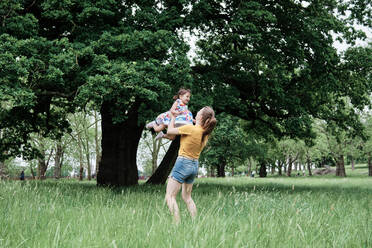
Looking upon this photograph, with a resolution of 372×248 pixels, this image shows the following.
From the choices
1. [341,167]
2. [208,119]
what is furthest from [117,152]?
[341,167]

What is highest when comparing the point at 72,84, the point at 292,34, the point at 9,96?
the point at 292,34

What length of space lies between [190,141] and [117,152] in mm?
9298

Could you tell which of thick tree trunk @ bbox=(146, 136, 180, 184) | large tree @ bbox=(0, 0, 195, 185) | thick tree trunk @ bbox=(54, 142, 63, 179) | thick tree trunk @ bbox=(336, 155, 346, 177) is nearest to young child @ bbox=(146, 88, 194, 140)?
large tree @ bbox=(0, 0, 195, 185)

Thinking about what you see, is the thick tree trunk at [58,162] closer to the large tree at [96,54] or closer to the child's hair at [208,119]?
the large tree at [96,54]

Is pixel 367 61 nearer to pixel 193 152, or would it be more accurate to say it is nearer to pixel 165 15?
pixel 165 15

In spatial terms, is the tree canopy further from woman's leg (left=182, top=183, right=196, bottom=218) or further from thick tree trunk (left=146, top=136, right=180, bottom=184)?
woman's leg (left=182, top=183, right=196, bottom=218)

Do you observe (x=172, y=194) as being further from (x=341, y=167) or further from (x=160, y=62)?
(x=341, y=167)

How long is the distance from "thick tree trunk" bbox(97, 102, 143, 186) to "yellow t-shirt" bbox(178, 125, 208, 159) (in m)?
8.67

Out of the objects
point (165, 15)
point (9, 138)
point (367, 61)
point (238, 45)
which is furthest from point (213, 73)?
point (9, 138)

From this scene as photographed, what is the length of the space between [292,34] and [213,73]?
10.9 ft

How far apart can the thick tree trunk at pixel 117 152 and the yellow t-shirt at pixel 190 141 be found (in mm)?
8671

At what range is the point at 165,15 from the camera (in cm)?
1062

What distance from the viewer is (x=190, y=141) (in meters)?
4.77

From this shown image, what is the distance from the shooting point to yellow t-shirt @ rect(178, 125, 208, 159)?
4.75 metres
